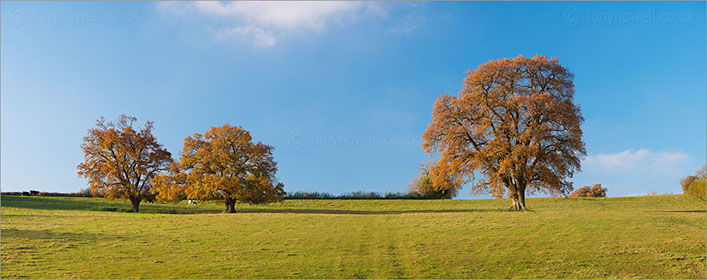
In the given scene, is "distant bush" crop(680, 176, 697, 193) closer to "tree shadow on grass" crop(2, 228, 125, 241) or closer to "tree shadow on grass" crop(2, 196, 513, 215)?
"tree shadow on grass" crop(2, 196, 513, 215)

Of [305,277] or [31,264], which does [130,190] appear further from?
[305,277]

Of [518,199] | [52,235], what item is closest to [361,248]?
[52,235]

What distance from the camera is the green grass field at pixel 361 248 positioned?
1611cm

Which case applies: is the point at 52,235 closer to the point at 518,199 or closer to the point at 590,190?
the point at 518,199

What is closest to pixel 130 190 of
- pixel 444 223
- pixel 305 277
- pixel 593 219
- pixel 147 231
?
pixel 147 231

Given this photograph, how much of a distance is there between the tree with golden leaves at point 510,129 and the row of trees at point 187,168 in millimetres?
16516

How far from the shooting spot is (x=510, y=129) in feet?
124

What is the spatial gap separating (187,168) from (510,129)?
98.3ft

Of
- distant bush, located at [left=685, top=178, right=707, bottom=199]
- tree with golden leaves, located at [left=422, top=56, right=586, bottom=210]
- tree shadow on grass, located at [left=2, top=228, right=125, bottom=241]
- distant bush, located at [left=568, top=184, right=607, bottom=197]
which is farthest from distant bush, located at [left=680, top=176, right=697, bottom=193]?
tree shadow on grass, located at [left=2, top=228, right=125, bottom=241]

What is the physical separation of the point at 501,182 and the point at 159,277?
30.1 m

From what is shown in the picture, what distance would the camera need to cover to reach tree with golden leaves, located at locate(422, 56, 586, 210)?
3709cm

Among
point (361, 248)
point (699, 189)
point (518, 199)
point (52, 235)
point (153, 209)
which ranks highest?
point (699, 189)

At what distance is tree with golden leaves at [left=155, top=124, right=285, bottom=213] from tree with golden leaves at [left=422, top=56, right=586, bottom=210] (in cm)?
1605

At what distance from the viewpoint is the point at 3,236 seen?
72.0ft
